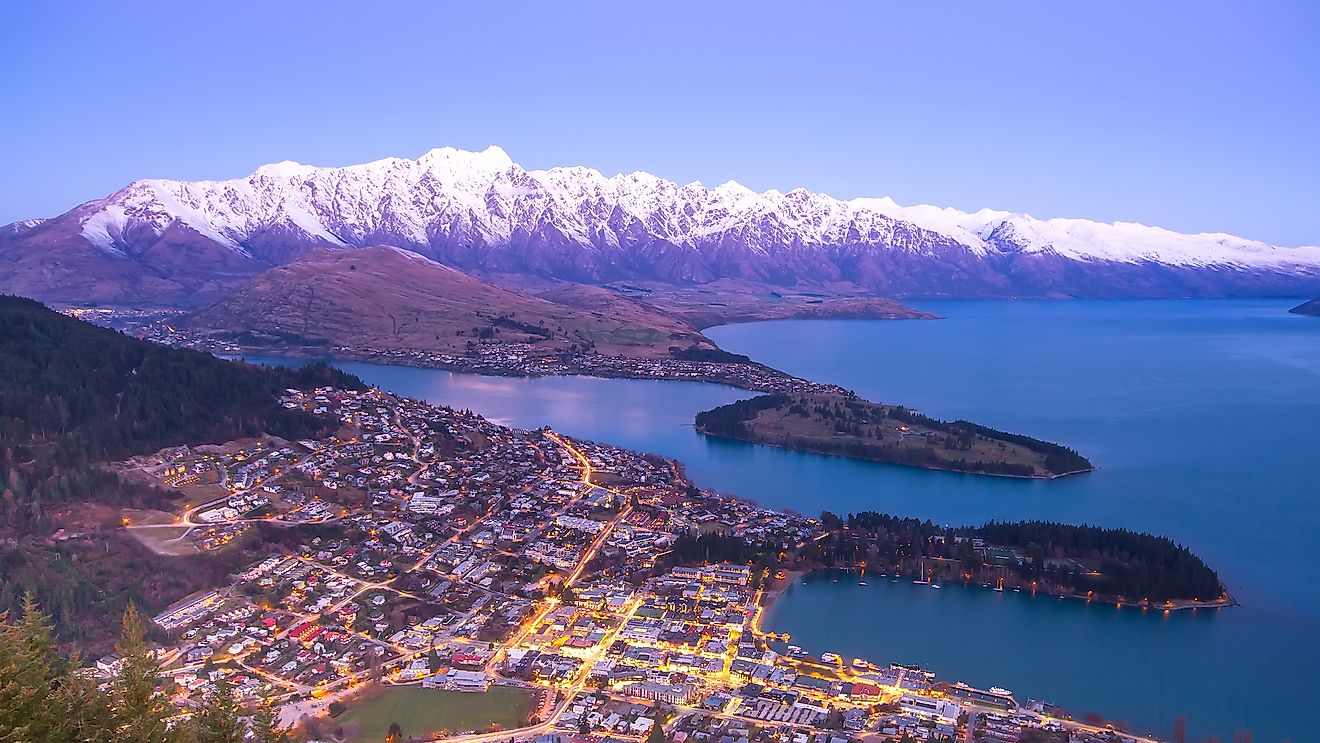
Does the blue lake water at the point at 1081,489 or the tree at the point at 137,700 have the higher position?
the tree at the point at 137,700

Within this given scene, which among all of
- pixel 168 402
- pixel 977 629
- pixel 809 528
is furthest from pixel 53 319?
pixel 977 629

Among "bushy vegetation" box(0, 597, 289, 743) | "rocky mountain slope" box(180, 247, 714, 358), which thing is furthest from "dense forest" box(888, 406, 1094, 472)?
"bushy vegetation" box(0, 597, 289, 743)

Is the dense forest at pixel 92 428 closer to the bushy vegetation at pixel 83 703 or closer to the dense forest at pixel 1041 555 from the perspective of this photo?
the bushy vegetation at pixel 83 703

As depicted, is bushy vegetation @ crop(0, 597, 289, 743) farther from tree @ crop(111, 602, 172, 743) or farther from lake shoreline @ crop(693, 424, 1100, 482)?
lake shoreline @ crop(693, 424, 1100, 482)

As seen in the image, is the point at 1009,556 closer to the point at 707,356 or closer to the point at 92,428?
the point at 92,428

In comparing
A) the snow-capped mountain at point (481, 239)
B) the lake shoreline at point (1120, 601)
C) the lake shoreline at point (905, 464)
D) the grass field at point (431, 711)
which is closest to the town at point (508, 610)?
the grass field at point (431, 711)
